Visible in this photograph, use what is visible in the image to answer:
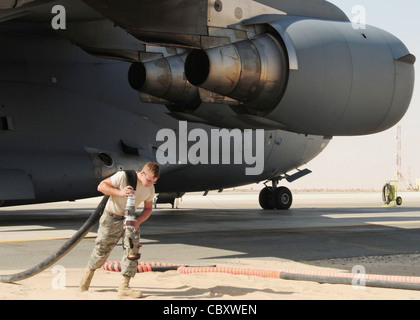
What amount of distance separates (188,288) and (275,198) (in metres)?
17.5

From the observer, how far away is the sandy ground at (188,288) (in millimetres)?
7133

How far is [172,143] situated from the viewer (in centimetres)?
1778

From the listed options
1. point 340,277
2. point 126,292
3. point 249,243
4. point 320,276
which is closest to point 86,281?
point 126,292

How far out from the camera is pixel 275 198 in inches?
986

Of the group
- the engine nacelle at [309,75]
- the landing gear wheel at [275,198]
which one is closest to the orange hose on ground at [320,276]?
the engine nacelle at [309,75]

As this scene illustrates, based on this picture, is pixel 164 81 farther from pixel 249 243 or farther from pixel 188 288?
pixel 188 288

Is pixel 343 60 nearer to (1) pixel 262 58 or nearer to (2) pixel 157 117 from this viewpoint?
(1) pixel 262 58

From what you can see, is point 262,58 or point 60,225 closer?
point 262,58

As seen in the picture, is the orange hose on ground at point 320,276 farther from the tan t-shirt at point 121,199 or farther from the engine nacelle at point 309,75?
the engine nacelle at point 309,75

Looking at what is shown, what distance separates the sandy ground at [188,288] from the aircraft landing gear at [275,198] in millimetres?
15728

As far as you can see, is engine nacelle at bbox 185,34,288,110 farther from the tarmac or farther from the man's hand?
the man's hand

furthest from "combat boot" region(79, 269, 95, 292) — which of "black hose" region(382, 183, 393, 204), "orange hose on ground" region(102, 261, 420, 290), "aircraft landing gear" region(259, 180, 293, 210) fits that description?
"black hose" region(382, 183, 393, 204)

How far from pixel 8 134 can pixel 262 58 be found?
278 inches
